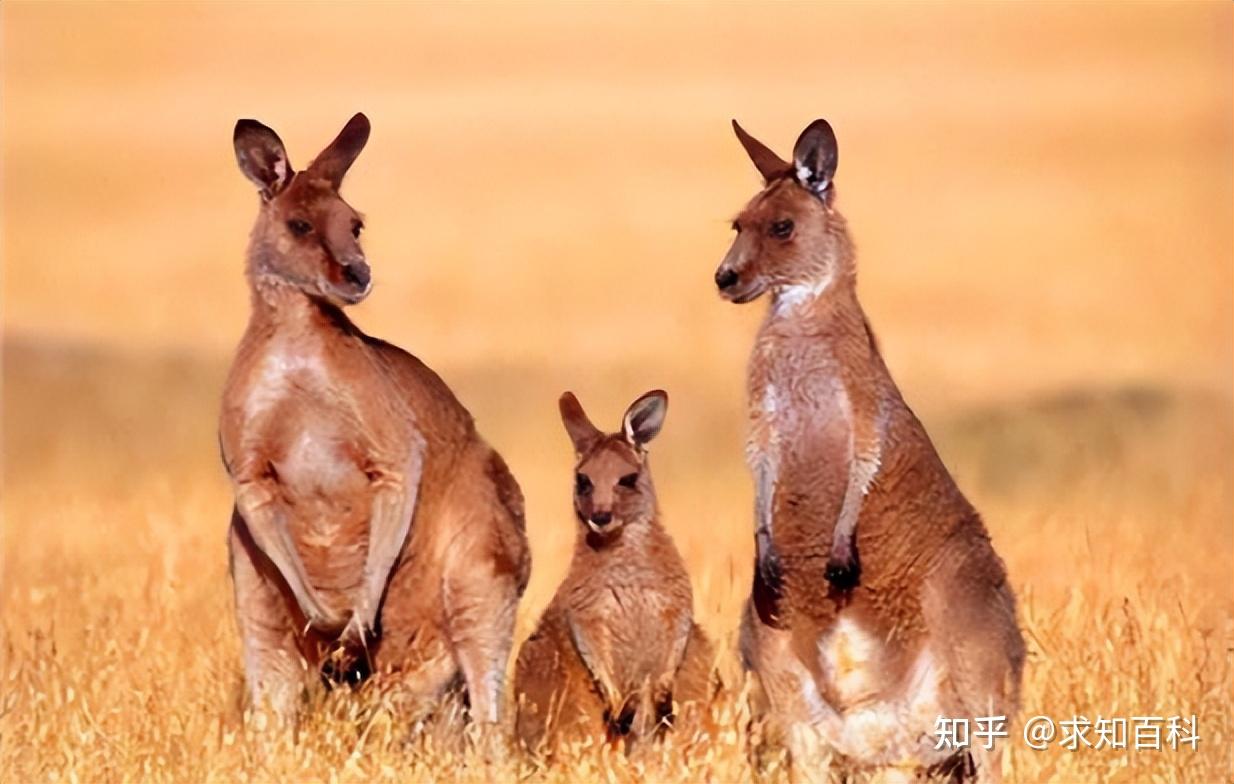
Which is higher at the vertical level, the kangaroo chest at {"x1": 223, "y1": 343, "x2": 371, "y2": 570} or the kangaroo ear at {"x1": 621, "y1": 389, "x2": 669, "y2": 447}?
the kangaroo ear at {"x1": 621, "y1": 389, "x2": 669, "y2": 447}

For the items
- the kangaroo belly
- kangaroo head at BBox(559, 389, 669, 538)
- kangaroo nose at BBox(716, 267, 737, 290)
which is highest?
kangaroo nose at BBox(716, 267, 737, 290)

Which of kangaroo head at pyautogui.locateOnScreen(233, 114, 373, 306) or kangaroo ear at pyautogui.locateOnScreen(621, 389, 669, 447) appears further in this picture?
kangaroo ear at pyautogui.locateOnScreen(621, 389, 669, 447)

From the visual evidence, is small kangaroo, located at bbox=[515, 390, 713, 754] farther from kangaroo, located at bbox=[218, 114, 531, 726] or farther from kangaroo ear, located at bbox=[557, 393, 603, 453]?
kangaroo, located at bbox=[218, 114, 531, 726]

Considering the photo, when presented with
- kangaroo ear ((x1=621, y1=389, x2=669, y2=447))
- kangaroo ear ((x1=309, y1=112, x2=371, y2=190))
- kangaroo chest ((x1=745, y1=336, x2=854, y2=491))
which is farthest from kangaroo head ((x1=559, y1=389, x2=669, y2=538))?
kangaroo ear ((x1=309, y1=112, x2=371, y2=190))

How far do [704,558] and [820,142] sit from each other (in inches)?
120

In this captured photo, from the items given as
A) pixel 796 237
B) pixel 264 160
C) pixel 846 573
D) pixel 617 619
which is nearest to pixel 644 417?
pixel 617 619

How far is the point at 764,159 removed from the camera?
870cm

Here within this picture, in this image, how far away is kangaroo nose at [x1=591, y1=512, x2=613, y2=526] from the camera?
896cm

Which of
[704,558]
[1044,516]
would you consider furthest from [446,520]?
[1044,516]

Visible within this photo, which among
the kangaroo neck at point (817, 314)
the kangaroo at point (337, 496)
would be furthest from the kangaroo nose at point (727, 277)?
the kangaroo at point (337, 496)

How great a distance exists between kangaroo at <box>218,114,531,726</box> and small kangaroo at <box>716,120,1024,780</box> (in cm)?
92

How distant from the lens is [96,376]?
1694 cm

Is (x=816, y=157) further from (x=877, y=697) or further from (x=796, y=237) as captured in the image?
(x=877, y=697)

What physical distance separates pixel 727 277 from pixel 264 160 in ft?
4.99
